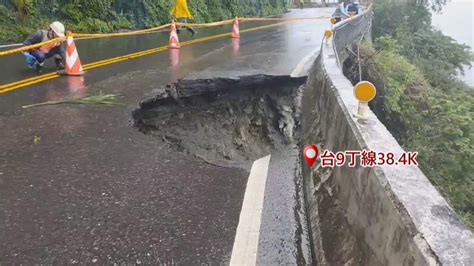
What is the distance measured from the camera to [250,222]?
3631 mm

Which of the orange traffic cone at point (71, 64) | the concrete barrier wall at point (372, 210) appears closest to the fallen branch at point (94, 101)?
the orange traffic cone at point (71, 64)

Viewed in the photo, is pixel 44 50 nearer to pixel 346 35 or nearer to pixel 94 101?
pixel 94 101

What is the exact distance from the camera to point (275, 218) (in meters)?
3.83

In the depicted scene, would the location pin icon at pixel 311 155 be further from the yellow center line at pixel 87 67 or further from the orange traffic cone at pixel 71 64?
the orange traffic cone at pixel 71 64

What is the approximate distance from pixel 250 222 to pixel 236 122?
418cm

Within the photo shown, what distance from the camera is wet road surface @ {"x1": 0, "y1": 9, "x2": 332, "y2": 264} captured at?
3045 millimetres

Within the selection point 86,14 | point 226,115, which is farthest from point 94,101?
point 86,14

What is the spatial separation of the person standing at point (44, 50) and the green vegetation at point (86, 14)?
4.47 m

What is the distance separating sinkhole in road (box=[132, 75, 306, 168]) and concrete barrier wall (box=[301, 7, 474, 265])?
2.38 m

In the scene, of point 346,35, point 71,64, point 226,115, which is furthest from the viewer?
point 346,35

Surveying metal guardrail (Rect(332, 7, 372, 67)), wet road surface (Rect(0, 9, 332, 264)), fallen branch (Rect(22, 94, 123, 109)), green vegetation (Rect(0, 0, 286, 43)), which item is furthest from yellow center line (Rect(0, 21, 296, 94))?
metal guardrail (Rect(332, 7, 372, 67))

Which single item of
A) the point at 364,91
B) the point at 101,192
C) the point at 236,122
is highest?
the point at 364,91

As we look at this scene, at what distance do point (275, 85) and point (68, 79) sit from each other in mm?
3897

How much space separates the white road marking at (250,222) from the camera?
3.13m
